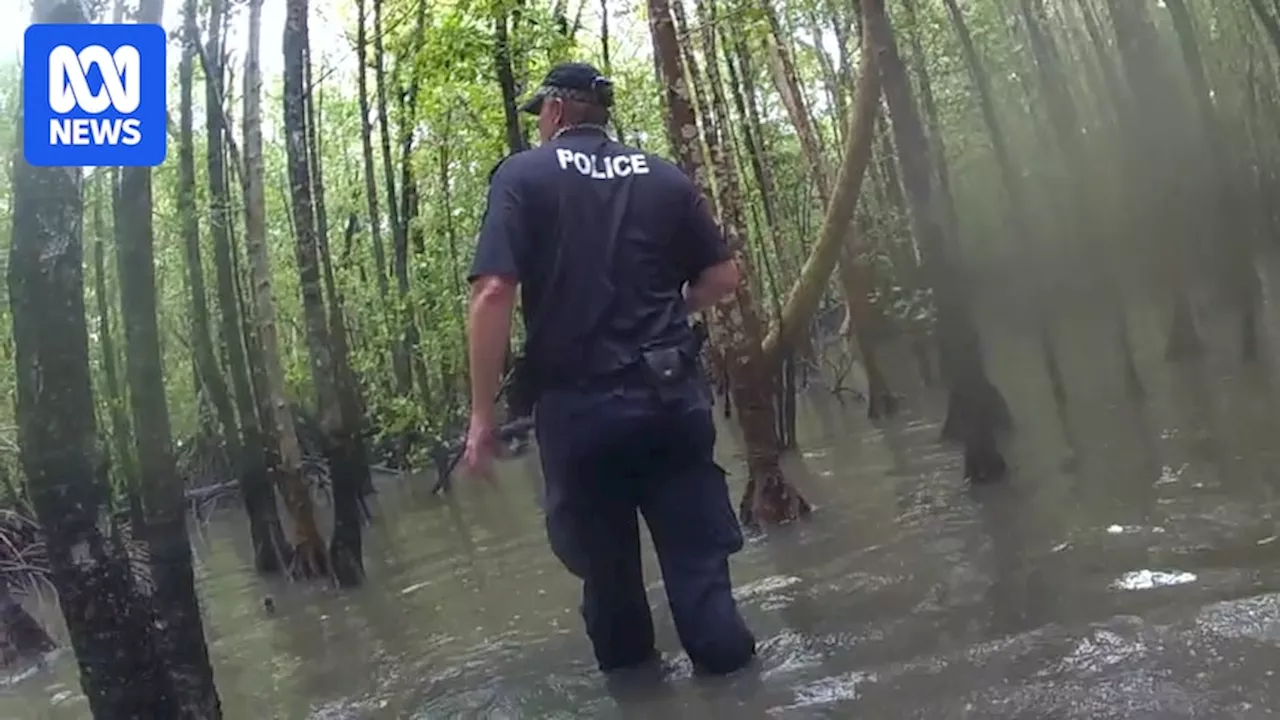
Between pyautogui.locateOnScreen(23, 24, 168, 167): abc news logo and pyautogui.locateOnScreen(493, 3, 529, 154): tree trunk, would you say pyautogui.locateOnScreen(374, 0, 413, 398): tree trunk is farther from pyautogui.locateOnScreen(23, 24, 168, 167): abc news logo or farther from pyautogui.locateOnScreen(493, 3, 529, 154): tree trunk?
pyautogui.locateOnScreen(23, 24, 168, 167): abc news logo

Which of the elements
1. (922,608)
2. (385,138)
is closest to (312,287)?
(922,608)

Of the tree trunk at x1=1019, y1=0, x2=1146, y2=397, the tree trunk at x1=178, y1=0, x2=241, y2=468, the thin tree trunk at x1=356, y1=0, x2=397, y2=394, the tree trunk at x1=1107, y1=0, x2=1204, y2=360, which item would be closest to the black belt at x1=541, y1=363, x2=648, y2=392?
the tree trunk at x1=178, y1=0, x2=241, y2=468

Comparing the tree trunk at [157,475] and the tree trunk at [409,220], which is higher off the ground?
the tree trunk at [409,220]

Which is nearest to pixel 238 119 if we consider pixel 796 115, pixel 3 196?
pixel 3 196

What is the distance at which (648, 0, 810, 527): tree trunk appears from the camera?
7051mm

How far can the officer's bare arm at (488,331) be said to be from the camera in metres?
3.79

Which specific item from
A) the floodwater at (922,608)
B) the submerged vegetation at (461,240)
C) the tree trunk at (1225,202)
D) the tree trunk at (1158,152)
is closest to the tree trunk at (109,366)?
the submerged vegetation at (461,240)

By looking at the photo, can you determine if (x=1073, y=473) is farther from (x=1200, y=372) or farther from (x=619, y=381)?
(x=1200, y=372)

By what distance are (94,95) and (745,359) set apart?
3.60 m

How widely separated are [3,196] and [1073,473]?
14.1m

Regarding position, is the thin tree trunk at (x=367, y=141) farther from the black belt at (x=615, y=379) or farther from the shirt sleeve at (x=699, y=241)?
the black belt at (x=615, y=379)

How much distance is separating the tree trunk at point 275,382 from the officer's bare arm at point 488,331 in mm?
5997

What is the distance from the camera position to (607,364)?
13.0 ft

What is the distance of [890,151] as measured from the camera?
20.8m
